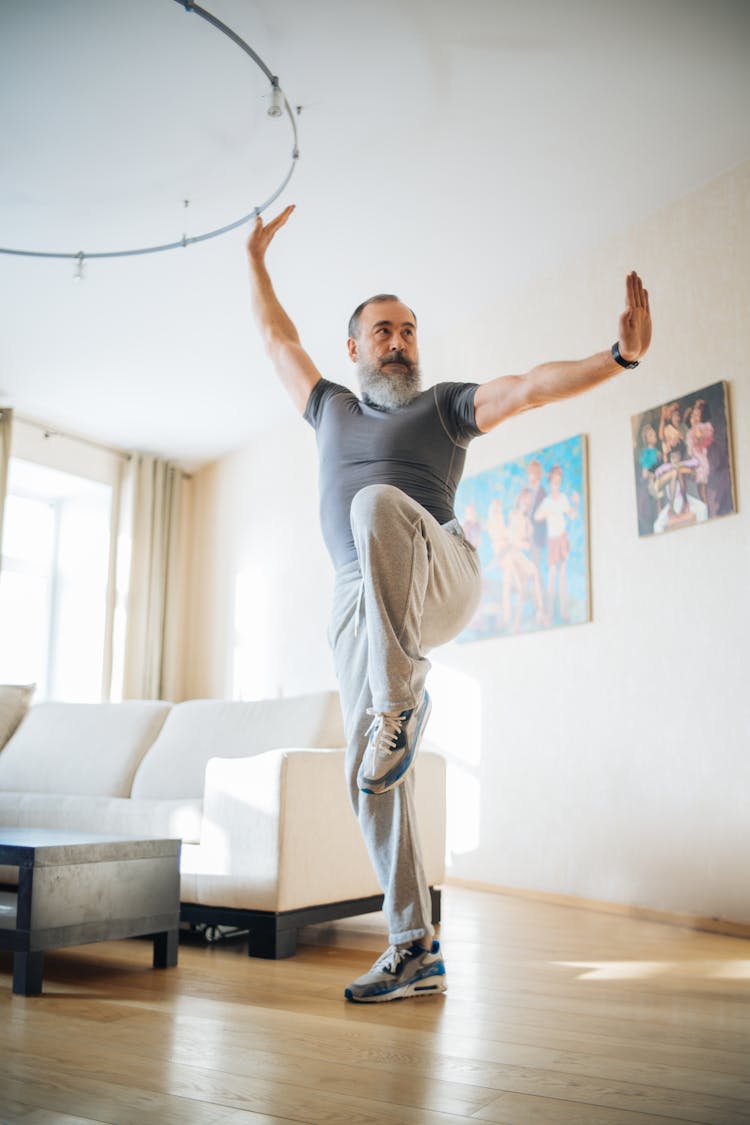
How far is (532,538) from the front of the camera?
173 inches

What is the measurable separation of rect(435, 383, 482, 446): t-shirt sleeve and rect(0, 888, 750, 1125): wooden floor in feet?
3.68

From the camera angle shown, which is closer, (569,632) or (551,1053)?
(551,1053)

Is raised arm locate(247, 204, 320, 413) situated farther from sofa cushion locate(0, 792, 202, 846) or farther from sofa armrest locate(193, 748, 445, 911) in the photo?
sofa cushion locate(0, 792, 202, 846)

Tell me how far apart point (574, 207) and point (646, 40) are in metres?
0.95

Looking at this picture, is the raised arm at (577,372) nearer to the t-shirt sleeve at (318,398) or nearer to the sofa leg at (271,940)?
the t-shirt sleeve at (318,398)

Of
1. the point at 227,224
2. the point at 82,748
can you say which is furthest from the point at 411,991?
the point at 227,224

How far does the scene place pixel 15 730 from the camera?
13.5ft

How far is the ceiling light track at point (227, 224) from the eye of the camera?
9.58 feet

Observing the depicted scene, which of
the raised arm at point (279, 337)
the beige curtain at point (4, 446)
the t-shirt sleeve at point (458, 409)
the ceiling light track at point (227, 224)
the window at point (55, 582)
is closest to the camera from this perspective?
the t-shirt sleeve at point (458, 409)

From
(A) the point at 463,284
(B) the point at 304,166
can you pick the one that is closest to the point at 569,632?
(A) the point at 463,284

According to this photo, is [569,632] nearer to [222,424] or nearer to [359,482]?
[359,482]

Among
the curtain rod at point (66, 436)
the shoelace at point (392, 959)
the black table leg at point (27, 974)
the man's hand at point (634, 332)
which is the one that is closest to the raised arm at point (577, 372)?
the man's hand at point (634, 332)

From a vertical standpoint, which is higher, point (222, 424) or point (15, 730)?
point (222, 424)

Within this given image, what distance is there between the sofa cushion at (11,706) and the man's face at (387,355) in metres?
2.66
